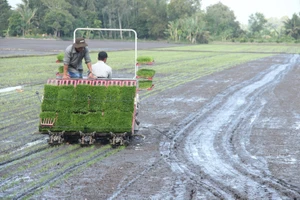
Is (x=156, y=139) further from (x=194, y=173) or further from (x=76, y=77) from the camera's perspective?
(x=194, y=173)

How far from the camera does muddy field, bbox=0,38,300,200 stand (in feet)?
23.7

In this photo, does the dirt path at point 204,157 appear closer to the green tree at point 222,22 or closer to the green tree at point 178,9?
the green tree at point 222,22

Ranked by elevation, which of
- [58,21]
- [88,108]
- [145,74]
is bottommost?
[88,108]

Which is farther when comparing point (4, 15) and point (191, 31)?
point (4, 15)

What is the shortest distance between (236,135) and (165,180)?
13.2ft

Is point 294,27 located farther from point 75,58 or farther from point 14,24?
point 75,58

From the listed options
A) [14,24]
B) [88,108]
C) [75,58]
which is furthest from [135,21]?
[88,108]

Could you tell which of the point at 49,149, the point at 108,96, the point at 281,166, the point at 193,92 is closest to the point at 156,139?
the point at 108,96

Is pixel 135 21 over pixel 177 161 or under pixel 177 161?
over

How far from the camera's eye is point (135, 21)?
126688 mm

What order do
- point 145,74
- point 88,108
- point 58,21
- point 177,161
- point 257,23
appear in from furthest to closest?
point 257,23 → point 58,21 → point 145,74 → point 88,108 → point 177,161

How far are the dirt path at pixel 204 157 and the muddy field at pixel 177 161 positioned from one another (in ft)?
0.04

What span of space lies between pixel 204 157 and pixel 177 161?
569mm

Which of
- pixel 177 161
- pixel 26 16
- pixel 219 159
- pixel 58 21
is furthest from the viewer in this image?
pixel 26 16
